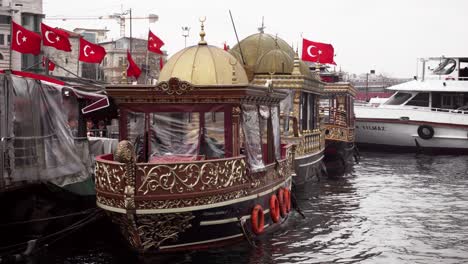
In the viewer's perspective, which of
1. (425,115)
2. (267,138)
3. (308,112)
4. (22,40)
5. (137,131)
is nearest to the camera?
(137,131)

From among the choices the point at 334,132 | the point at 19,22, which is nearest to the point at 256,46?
the point at 334,132

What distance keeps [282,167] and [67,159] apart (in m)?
5.36

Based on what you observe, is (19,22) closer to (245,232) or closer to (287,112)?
(287,112)

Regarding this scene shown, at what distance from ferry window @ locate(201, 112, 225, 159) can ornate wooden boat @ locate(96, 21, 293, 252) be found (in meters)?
0.02

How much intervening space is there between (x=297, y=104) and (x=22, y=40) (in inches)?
384

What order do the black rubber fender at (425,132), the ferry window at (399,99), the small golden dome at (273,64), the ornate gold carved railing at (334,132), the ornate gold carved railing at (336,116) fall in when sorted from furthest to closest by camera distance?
1. the ferry window at (399,99)
2. the black rubber fender at (425,132)
3. the ornate gold carved railing at (336,116)
4. the ornate gold carved railing at (334,132)
5. the small golden dome at (273,64)

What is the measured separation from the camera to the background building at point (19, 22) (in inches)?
1865

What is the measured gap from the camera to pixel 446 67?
138 ft

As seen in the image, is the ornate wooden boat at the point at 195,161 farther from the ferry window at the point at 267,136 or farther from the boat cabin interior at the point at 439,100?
the boat cabin interior at the point at 439,100

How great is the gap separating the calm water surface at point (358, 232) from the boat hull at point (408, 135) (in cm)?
1201

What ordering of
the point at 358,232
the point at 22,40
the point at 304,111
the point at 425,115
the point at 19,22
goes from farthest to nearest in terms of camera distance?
the point at 19,22
the point at 425,115
the point at 304,111
the point at 22,40
the point at 358,232

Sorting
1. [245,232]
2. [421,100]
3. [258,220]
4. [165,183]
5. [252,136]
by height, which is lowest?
[245,232]

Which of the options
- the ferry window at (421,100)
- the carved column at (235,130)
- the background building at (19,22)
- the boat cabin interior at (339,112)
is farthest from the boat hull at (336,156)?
the background building at (19,22)

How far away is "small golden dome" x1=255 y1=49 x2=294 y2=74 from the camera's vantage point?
2362 cm
